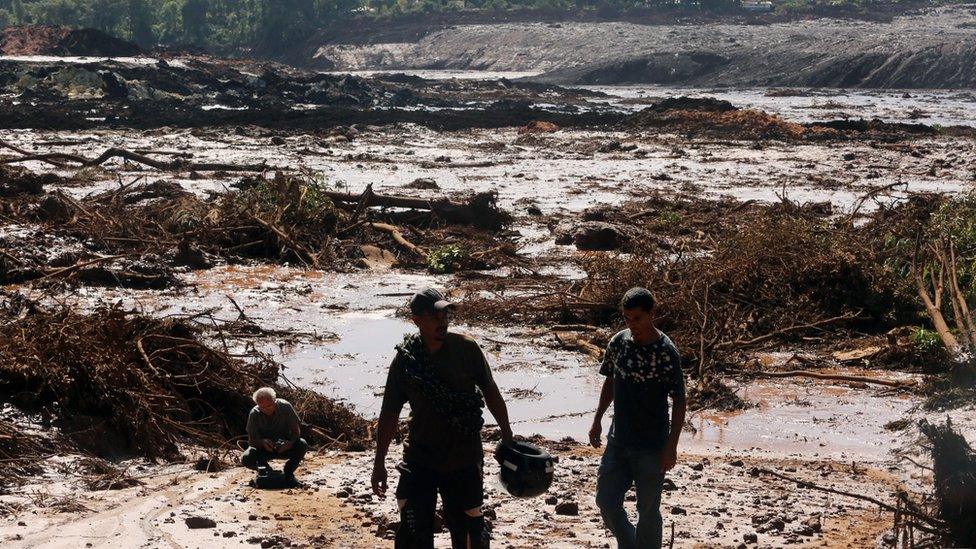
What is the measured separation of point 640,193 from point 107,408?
1677 cm

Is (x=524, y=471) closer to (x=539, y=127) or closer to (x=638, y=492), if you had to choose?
(x=638, y=492)

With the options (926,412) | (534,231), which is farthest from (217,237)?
(926,412)

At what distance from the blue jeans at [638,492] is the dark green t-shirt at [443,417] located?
65 cm

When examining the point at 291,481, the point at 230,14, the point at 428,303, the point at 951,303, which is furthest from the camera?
the point at 230,14

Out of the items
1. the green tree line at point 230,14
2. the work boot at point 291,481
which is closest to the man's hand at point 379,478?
the work boot at point 291,481

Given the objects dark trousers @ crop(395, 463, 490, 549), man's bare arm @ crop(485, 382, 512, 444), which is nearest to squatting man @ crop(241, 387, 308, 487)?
dark trousers @ crop(395, 463, 490, 549)

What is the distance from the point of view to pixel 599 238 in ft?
57.7

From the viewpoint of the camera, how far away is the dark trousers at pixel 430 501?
17.3ft

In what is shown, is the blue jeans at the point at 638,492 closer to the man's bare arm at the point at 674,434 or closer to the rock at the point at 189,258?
the man's bare arm at the point at 674,434

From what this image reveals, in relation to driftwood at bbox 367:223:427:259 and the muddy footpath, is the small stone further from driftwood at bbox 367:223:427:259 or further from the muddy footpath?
driftwood at bbox 367:223:427:259

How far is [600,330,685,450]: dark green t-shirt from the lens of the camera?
547 cm

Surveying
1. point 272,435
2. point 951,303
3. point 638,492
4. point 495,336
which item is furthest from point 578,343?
point 638,492

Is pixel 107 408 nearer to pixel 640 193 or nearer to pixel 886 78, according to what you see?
pixel 640 193

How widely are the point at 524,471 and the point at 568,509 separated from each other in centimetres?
151
